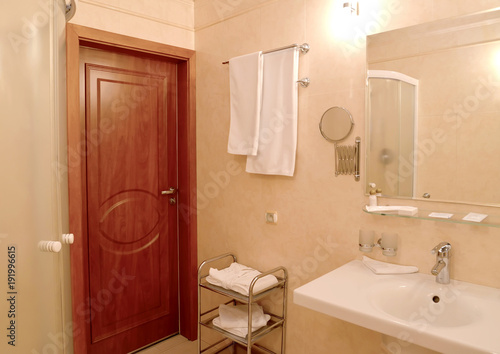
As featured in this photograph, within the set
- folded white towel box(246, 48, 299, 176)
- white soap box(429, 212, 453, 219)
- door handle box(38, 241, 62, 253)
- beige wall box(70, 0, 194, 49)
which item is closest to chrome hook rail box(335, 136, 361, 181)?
folded white towel box(246, 48, 299, 176)

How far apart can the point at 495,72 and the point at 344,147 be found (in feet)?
2.20

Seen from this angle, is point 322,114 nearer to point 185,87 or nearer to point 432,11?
point 432,11

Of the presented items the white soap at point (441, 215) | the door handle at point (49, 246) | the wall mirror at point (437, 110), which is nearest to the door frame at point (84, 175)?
the door handle at point (49, 246)

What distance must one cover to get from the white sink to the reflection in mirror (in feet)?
1.29

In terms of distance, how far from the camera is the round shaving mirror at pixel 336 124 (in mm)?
1805

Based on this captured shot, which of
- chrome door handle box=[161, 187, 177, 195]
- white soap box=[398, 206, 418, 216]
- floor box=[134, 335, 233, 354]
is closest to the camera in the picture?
white soap box=[398, 206, 418, 216]

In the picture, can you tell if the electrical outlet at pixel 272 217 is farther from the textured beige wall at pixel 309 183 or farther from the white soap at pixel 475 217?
the white soap at pixel 475 217

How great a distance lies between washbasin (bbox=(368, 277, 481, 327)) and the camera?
137 cm

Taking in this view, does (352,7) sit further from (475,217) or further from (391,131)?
(475,217)

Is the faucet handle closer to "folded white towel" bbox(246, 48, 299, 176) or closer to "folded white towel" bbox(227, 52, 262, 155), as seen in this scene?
"folded white towel" bbox(246, 48, 299, 176)

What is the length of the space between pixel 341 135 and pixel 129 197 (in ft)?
4.76

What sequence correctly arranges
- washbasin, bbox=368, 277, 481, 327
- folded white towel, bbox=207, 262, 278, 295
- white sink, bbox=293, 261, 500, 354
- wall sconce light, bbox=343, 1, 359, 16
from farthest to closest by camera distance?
1. folded white towel, bbox=207, 262, 278, 295
2. wall sconce light, bbox=343, 1, 359, 16
3. washbasin, bbox=368, 277, 481, 327
4. white sink, bbox=293, 261, 500, 354

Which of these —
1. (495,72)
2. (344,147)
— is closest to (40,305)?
(344,147)

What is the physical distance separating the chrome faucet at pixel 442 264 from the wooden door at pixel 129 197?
180cm
